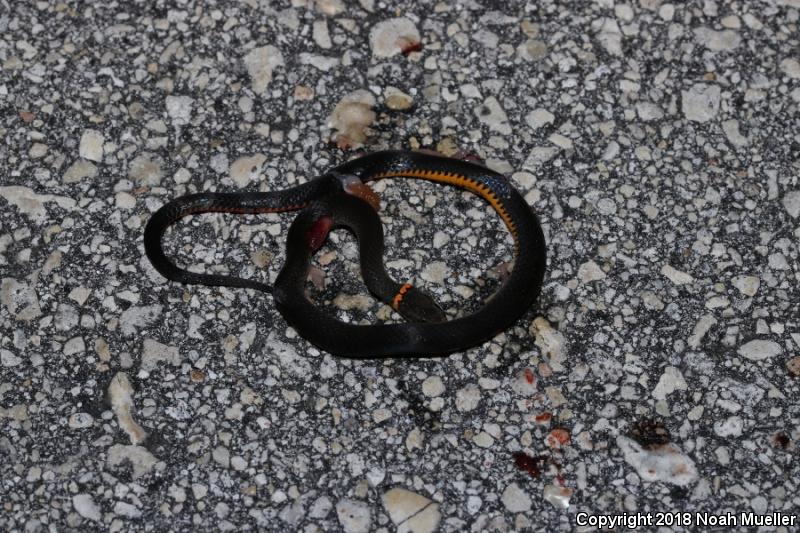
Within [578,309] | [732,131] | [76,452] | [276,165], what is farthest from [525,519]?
[732,131]

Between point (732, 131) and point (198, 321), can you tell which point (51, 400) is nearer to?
point (198, 321)

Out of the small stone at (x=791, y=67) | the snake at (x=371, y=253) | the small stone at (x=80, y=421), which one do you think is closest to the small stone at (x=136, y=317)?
the snake at (x=371, y=253)

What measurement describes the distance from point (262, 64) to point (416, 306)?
243 centimetres

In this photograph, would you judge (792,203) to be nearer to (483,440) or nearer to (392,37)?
(483,440)

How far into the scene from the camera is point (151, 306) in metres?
5.81

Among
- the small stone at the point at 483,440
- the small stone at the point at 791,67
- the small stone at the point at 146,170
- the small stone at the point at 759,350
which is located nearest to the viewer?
the small stone at the point at 483,440

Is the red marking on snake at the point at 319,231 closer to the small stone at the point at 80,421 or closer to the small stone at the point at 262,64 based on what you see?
the small stone at the point at 262,64

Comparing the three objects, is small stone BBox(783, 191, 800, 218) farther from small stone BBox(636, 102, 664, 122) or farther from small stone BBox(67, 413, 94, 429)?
small stone BBox(67, 413, 94, 429)

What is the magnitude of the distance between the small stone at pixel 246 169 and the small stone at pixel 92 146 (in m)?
0.96

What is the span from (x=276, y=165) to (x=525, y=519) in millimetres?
2996

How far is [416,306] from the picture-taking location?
5.67 m

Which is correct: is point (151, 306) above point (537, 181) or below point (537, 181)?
below

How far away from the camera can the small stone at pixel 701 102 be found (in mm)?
6750

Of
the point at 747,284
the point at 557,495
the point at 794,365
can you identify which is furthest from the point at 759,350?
the point at 557,495
